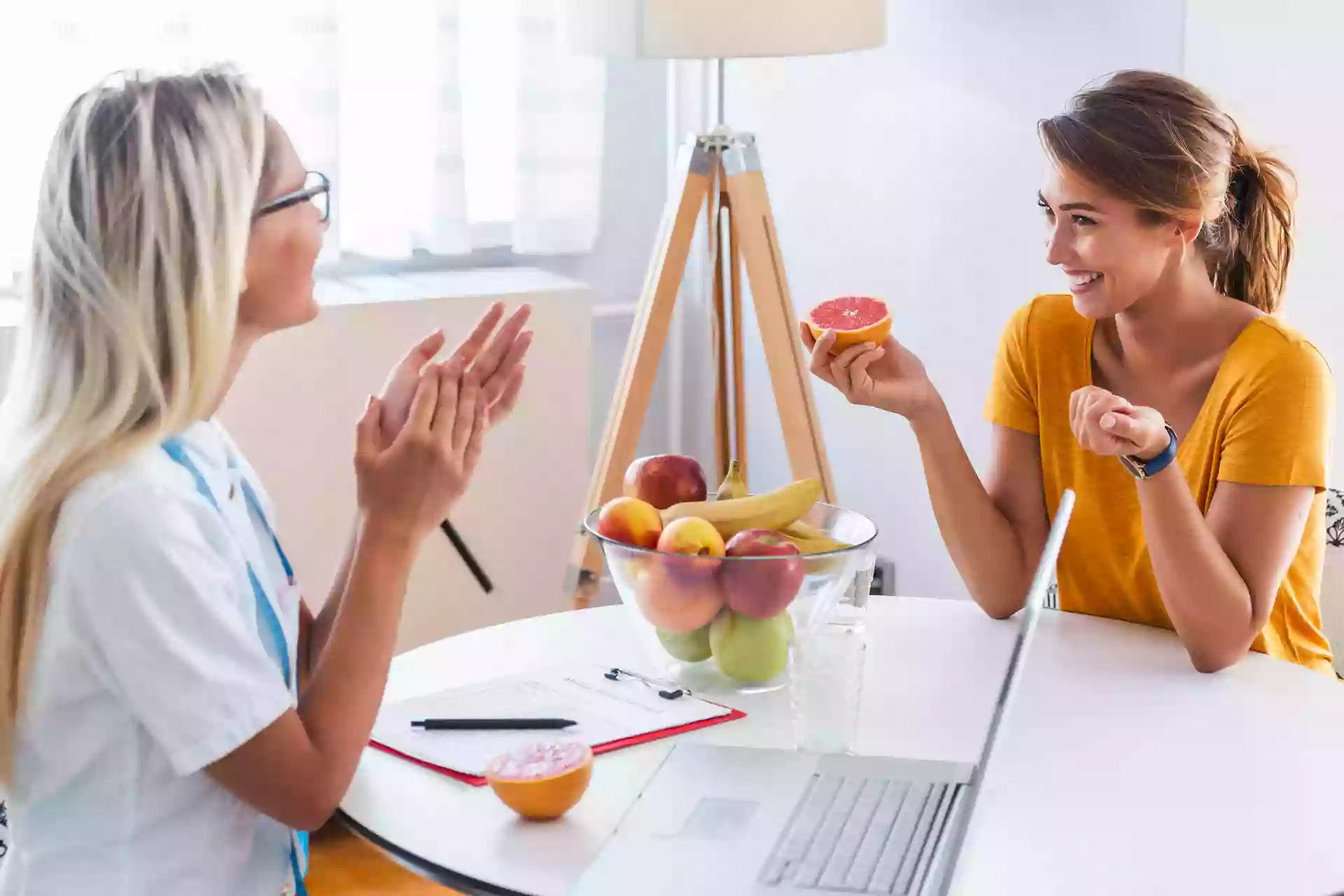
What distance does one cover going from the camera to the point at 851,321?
1.75m

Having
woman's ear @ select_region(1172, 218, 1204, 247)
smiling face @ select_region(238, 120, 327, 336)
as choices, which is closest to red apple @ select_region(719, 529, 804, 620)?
smiling face @ select_region(238, 120, 327, 336)

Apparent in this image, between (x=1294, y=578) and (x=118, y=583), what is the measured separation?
4.13ft

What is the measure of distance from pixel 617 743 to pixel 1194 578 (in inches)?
24.1

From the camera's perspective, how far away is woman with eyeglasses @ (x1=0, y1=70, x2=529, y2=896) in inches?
43.1

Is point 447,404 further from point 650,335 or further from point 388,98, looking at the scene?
point 388,98

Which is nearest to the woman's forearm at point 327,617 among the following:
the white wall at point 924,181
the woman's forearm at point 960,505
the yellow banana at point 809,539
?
the yellow banana at point 809,539

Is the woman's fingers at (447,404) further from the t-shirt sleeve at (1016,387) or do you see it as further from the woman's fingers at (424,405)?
the t-shirt sleeve at (1016,387)

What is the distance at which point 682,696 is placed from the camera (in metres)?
1.37

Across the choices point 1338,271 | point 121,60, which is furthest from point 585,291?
point 1338,271

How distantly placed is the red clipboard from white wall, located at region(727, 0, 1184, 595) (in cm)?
146

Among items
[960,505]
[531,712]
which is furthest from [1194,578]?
[531,712]

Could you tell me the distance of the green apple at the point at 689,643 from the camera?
4.53ft

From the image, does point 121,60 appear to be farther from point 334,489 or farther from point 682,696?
point 682,696

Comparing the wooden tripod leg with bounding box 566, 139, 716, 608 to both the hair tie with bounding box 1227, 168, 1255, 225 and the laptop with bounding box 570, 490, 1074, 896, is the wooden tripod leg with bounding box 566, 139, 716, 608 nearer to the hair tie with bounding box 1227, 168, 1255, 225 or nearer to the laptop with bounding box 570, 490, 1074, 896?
the hair tie with bounding box 1227, 168, 1255, 225
